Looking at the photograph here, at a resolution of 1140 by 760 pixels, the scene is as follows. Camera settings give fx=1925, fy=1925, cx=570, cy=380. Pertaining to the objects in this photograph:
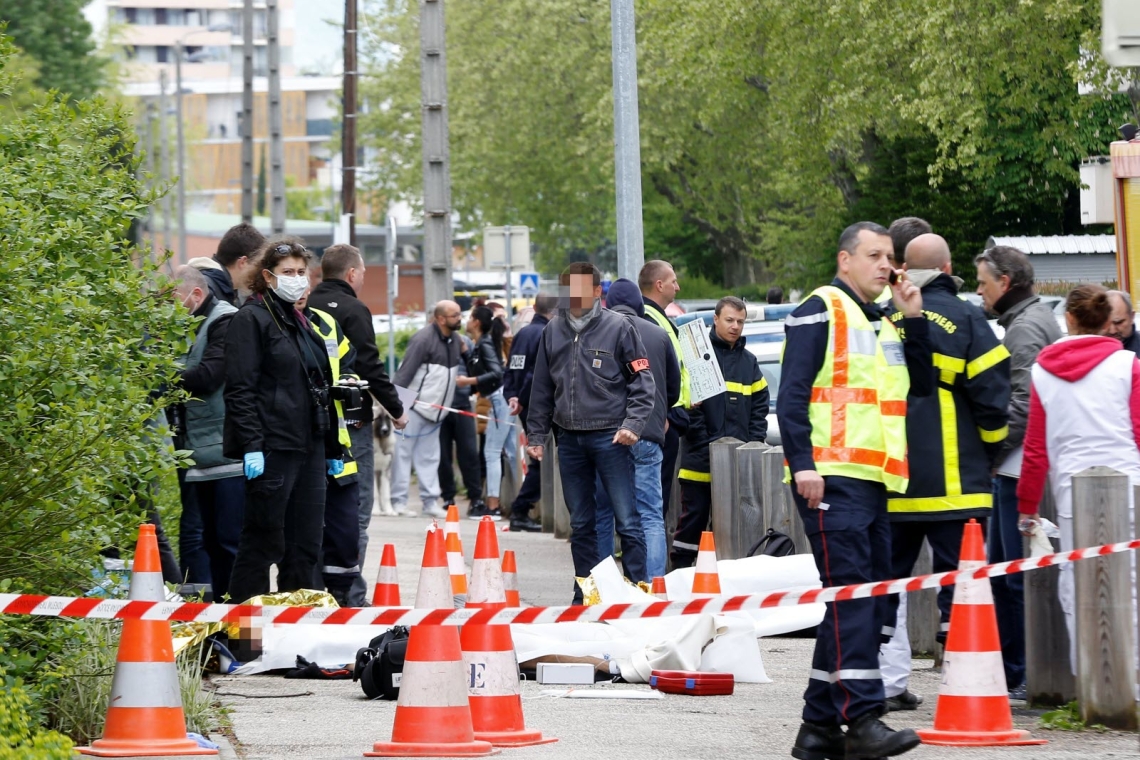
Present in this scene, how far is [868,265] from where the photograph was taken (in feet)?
22.7

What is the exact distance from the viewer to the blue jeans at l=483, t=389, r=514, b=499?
18.8 m

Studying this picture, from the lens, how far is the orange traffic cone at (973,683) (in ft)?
22.9

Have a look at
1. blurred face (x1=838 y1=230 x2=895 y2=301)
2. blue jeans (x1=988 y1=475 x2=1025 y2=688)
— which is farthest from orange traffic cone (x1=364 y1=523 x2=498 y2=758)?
blue jeans (x1=988 y1=475 x2=1025 y2=688)

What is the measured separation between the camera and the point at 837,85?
111 feet

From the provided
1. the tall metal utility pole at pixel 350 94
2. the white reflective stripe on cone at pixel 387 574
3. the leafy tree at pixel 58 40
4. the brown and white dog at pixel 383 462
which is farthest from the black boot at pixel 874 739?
the leafy tree at pixel 58 40

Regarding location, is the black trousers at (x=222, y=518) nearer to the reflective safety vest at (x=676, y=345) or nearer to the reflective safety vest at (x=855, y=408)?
the reflective safety vest at (x=676, y=345)

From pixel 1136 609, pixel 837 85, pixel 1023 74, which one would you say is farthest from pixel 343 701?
pixel 837 85

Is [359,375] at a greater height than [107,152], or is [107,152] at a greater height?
[107,152]

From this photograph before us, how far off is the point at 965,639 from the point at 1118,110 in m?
24.8

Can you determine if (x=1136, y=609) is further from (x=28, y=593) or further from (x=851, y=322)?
(x=28, y=593)

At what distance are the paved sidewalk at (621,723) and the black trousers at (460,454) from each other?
32.0 ft

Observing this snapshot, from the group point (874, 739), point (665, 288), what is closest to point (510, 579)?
A: point (665, 288)

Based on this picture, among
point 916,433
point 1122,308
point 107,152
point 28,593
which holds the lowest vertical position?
point 28,593

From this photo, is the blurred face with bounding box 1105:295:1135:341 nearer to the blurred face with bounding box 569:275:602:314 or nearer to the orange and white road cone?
the blurred face with bounding box 569:275:602:314
